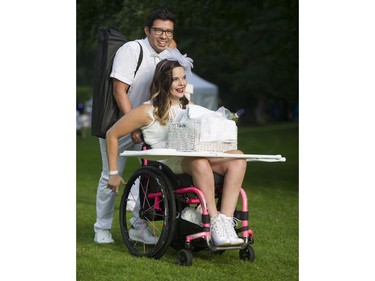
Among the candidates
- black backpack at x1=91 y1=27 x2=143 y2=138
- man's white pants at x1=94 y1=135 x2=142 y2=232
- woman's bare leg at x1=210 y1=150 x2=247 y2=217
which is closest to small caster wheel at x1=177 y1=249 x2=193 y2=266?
woman's bare leg at x1=210 y1=150 x2=247 y2=217

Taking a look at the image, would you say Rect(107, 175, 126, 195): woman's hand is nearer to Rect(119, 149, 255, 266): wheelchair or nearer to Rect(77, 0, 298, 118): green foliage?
Rect(119, 149, 255, 266): wheelchair

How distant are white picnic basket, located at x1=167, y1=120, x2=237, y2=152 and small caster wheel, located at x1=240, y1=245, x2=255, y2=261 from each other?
0.64m

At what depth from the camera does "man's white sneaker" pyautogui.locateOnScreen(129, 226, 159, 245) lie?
5297 millimetres

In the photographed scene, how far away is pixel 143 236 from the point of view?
5328mm

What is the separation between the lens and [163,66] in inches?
200

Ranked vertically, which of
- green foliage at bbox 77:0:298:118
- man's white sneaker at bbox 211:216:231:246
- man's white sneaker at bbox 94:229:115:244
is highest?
green foliage at bbox 77:0:298:118

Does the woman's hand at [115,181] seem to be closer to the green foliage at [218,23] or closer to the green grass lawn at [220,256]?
the green grass lawn at [220,256]

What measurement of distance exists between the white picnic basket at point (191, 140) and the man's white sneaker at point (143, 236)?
68 cm

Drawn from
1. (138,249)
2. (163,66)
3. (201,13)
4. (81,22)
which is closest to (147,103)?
(163,66)

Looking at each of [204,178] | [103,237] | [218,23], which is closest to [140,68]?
[204,178]

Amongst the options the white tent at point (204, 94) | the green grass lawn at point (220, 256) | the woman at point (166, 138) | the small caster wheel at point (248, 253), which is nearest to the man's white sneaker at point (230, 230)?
the woman at point (166, 138)
